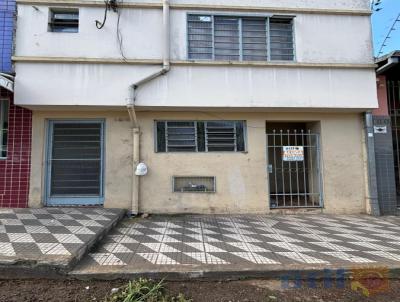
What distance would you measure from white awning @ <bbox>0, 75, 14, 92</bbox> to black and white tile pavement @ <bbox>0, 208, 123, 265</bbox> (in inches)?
107

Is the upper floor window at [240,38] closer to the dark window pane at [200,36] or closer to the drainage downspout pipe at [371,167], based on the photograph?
the dark window pane at [200,36]

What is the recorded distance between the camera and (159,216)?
7062mm

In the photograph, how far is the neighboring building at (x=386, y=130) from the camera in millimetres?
7531

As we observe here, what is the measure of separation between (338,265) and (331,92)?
4.44 metres

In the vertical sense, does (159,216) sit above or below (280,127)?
below

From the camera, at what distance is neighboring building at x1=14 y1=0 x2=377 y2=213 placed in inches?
267

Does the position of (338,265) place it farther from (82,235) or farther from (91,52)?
(91,52)

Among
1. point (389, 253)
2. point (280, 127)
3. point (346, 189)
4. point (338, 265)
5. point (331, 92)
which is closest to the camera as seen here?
point (338, 265)

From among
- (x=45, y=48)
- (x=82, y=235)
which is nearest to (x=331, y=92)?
(x=82, y=235)
